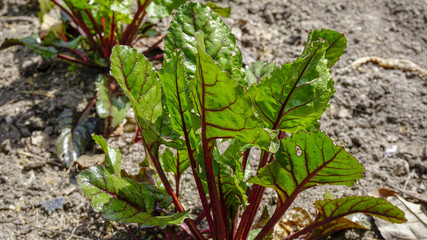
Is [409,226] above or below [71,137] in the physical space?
above

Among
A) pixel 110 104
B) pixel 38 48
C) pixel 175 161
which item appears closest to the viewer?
pixel 175 161

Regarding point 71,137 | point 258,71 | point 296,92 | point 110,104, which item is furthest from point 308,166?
point 71,137

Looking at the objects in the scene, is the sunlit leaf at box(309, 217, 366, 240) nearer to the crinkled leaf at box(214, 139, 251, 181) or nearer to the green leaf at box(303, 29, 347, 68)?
the crinkled leaf at box(214, 139, 251, 181)

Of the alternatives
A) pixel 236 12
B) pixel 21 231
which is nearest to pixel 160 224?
pixel 21 231

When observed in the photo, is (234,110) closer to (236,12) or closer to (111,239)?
(111,239)

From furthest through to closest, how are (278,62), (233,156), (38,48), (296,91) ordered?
1. (278,62)
2. (38,48)
3. (233,156)
4. (296,91)

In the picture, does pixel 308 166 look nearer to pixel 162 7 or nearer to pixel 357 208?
pixel 357 208

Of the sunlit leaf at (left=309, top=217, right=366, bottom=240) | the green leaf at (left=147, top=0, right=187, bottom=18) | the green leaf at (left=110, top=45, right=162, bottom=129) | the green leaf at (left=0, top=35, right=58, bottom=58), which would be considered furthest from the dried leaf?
the green leaf at (left=0, top=35, right=58, bottom=58)
